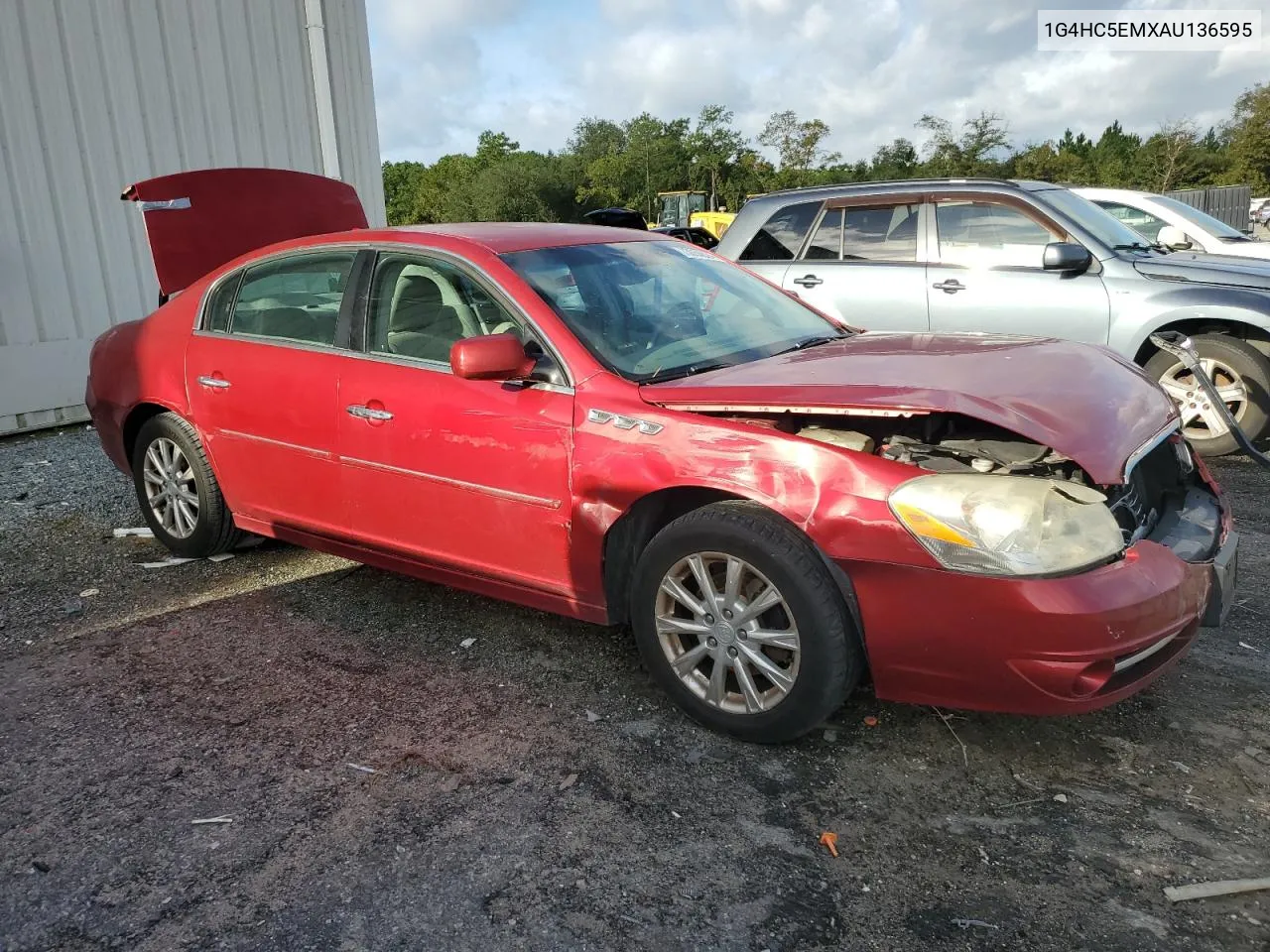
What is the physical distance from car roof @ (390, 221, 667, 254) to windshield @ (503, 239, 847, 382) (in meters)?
0.06

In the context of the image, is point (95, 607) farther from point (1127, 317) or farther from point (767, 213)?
point (1127, 317)

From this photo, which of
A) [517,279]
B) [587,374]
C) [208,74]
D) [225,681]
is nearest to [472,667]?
[225,681]

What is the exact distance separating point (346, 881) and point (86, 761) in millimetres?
1148

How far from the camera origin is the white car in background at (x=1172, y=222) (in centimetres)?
834

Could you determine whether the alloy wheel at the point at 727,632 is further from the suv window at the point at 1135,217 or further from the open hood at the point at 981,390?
the suv window at the point at 1135,217

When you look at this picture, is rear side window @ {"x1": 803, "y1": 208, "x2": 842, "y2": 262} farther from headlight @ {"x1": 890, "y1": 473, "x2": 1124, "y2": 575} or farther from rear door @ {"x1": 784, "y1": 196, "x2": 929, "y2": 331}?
headlight @ {"x1": 890, "y1": 473, "x2": 1124, "y2": 575}

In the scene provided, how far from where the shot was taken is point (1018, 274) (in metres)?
6.46

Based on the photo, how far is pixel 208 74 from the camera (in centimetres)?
891

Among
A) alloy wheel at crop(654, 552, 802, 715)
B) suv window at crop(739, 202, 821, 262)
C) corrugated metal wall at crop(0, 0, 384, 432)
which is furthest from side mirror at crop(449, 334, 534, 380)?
corrugated metal wall at crop(0, 0, 384, 432)

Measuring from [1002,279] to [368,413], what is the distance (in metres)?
4.57

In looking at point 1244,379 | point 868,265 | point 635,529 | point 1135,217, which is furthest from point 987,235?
point 635,529

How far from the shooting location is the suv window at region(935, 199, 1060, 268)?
6.55 metres

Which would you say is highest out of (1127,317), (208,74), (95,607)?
(208,74)

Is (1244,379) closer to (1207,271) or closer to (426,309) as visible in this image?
(1207,271)
